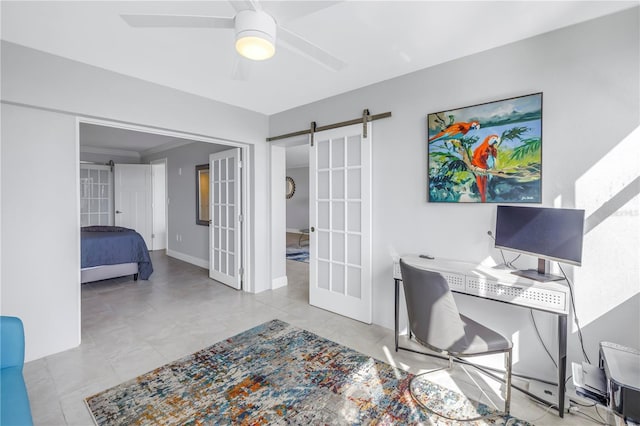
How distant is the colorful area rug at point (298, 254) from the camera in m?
6.49

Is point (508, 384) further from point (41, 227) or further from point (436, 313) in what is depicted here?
point (41, 227)

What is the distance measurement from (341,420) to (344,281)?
1.62 m

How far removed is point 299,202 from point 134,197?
16.5ft

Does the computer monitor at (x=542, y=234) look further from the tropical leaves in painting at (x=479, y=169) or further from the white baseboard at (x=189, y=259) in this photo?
the white baseboard at (x=189, y=259)

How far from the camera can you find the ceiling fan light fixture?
4.83 ft

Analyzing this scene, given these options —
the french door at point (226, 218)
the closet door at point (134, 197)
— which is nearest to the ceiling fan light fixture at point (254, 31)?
the french door at point (226, 218)

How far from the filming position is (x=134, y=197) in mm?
6836

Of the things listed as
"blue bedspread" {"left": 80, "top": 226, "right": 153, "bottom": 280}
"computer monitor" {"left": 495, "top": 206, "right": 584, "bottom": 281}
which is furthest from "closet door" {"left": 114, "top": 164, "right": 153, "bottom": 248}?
"computer monitor" {"left": 495, "top": 206, "right": 584, "bottom": 281}

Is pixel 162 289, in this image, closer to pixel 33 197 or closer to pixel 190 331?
pixel 190 331

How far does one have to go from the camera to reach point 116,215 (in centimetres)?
670

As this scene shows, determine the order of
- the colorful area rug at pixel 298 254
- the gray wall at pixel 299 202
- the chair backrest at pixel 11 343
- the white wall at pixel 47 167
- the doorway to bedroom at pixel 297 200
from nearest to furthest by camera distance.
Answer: the chair backrest at pixel 11 343 → the white wall at pixel 47 167 → the colorful area rug at pixel 298 254 → the doorway to bedroom at pixel 297 200 → the gray wall at pixel 299 202

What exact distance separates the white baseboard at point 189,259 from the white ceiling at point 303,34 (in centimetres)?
352

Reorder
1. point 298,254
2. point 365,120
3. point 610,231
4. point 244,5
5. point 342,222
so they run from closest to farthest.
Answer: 1. point 244,5
2. point 610,231
3. point 365,120
4. point 342,222
5. point 298,254

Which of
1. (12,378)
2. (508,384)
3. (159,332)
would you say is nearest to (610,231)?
(508,384)
